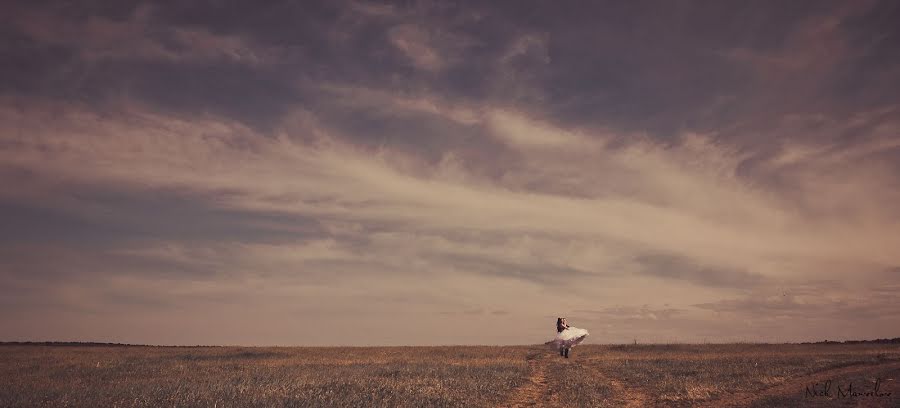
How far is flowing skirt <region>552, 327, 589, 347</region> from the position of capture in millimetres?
34781

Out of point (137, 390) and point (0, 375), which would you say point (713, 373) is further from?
point (0, 375)

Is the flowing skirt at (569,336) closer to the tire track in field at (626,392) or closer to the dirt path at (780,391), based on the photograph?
the tire track in field at (626,392)

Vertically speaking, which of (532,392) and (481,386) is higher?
(481,386)

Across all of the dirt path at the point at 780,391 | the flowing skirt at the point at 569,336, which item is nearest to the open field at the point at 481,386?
the dirt path at the point at 780,391

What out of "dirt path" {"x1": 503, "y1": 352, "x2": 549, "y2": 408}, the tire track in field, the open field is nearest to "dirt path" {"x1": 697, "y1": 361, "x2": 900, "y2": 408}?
the open field

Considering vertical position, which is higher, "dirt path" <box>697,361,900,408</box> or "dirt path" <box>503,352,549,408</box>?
"dirt path" <box>697,361,900,408</box>

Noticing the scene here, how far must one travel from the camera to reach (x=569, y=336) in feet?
115

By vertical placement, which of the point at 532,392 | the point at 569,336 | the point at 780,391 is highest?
the point at 569,336

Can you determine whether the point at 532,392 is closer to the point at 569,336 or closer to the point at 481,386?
the point at 481,386

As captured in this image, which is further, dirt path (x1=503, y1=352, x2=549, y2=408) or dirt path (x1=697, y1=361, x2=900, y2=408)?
dirt path (x1=503, y1=352, x2=549, y2=408)

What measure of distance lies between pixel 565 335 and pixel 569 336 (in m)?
0.30

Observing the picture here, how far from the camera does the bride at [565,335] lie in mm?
34781

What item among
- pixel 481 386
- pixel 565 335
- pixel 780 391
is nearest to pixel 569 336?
pixel 565 335

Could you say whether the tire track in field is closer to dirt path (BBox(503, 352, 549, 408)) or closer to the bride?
dirt path (BBox(503, 352, 549, 408))
